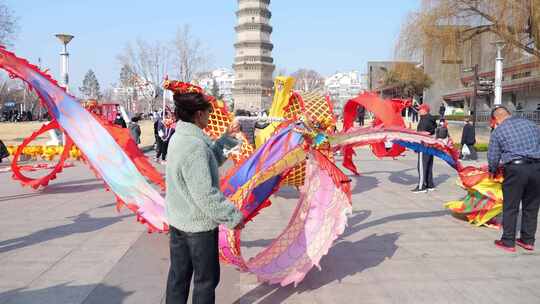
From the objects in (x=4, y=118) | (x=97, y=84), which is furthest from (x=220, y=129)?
(x=97, y=84)

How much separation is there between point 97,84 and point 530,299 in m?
117

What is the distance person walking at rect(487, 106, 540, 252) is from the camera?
5008 mm

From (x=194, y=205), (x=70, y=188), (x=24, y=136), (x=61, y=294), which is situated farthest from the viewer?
(x=24, y=136)

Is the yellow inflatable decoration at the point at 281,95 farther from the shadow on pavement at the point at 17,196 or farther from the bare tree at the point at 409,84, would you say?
the bare tree at the point at 409,84

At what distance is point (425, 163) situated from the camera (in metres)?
9.02

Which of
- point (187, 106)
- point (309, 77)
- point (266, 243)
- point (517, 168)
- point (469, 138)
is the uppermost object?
point (309, 77)

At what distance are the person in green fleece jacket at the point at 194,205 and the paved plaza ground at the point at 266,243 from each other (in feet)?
3.53

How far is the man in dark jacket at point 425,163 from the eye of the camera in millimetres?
9000

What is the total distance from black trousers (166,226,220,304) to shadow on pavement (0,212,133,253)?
133 inches

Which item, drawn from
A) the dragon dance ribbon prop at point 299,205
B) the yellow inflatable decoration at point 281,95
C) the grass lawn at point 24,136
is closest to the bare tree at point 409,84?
the grass lawn at point 24,136

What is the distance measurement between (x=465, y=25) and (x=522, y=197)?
16.9 metres

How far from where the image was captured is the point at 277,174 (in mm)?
3980

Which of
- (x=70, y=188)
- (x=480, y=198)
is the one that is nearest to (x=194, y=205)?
(x=480, y=198)

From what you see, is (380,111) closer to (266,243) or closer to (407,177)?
(266,243)
